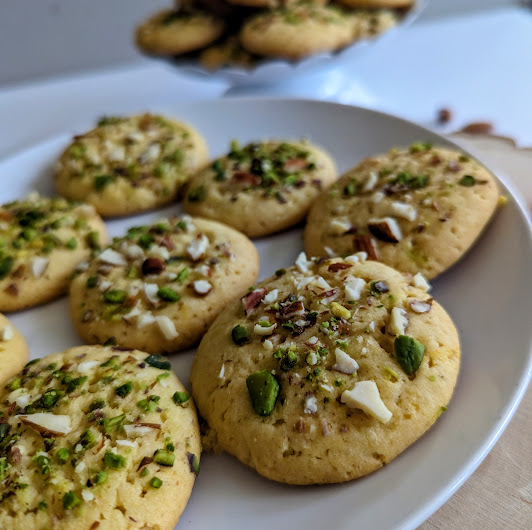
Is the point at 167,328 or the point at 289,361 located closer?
the point at 289,361

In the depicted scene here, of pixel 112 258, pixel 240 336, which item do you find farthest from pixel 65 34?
pixel 240 336

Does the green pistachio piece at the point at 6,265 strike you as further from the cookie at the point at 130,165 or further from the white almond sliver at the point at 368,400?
the white almond sliver at the point at 368,400

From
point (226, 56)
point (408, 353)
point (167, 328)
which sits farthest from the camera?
point (226, 56)

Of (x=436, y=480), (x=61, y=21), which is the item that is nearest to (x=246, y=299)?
(x=436, y=480)

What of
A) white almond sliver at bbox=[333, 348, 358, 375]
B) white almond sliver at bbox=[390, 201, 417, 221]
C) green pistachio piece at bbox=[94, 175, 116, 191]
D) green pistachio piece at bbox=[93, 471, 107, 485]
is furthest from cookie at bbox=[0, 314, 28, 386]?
white almond sliver at bbox=[390, 201, 417, 221]

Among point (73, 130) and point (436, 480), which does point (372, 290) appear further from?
point (73, 130)

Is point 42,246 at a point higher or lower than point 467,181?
lower

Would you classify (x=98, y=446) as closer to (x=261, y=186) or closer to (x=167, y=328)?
(x=167, y=328)

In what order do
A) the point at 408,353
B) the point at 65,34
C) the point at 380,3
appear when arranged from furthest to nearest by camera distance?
the point at 65,34, the point at 380,3, the point at 408,353
